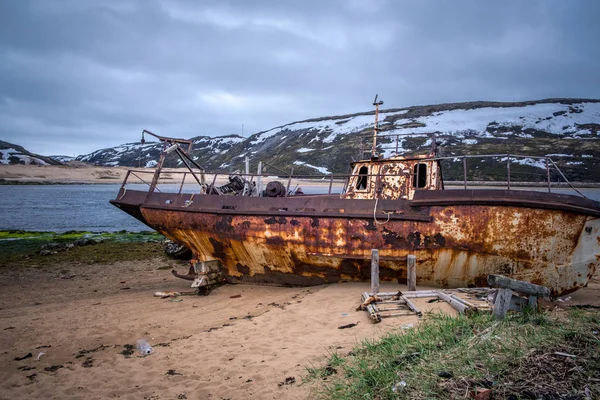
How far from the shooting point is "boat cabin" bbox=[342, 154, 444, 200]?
30.4 feet

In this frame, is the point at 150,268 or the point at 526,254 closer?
the point at 526,254

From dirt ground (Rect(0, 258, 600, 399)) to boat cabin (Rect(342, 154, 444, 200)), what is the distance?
7.66ft

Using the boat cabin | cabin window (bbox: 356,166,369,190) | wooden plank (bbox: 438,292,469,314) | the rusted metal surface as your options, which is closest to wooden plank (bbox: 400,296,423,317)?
wooden plank (bbox: 438,292,469,314)

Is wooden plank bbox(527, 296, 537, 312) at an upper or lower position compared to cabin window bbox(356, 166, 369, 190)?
lower

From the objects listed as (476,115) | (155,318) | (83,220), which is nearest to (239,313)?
(155,318)

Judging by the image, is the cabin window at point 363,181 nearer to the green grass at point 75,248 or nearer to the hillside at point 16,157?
the green grass at point 75,248

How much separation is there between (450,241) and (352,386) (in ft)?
16.3

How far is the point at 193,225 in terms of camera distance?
32.6ft

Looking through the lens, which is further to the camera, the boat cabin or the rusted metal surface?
the boat cabin

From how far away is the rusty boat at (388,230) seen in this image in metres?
7.55

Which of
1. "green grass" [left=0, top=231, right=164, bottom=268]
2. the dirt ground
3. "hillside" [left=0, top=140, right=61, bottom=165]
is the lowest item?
"green grass" [left=0, top=231, right=164, bottom=268]

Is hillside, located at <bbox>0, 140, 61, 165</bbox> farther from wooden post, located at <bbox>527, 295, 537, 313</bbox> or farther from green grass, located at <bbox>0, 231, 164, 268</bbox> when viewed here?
wooden post, located at <bbox>527, 295, 537, 313</bbox>

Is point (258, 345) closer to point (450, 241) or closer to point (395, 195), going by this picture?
point (450, 241)

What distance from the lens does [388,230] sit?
830 centimetres
